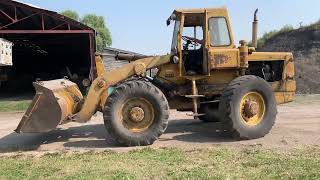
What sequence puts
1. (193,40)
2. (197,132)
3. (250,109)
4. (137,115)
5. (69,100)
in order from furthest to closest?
(197,132) < (193,40) < (69,100) < (250,109) < (137,115)

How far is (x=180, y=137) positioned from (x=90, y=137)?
204 cm

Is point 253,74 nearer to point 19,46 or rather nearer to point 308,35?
point 19,46

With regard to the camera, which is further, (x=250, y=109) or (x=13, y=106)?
(x=13, y=106)

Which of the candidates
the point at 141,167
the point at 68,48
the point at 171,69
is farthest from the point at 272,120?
the point at 68,48

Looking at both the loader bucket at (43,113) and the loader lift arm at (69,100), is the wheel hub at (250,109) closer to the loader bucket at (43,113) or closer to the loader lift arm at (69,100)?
the loader lift arm at (69,100)

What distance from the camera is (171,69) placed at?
11383mm

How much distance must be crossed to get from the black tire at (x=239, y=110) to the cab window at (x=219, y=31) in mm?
878

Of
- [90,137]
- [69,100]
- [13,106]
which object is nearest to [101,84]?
[69,100]

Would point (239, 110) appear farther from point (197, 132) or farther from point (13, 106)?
point (13, 106)

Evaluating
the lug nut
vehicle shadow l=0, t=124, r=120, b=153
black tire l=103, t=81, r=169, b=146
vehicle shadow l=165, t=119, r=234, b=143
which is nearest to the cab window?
black tire l=103, t=81, r=169, b=146

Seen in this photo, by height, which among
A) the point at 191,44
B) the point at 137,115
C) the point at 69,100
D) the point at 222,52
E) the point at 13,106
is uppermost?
the point at 191,44

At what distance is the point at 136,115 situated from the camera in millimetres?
10469

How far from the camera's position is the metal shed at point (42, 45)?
2403 centimetres

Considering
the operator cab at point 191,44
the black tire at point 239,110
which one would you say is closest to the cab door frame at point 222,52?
the operator cab at point 191,44
